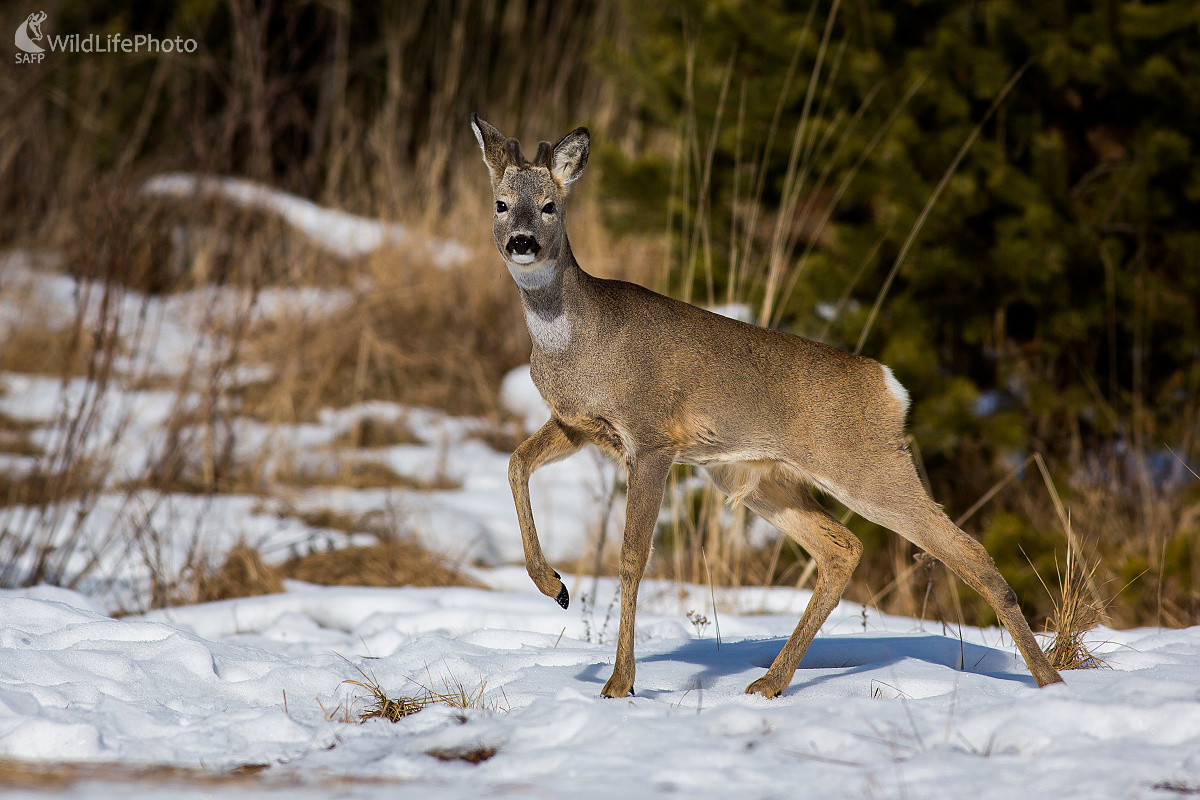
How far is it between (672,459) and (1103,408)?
4.36m

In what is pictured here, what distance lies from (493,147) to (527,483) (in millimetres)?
1169

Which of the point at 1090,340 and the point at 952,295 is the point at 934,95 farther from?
the point at 1090,340

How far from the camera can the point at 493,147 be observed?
372 centimetres

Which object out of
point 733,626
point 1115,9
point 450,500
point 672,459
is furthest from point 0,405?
point 1115,9

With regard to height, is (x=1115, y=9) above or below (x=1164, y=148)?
above

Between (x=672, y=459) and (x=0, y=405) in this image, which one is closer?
(x=672, y=459)

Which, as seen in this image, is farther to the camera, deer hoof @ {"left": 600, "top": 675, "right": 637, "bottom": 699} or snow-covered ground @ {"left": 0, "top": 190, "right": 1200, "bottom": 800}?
deer hoof @ {"left": 600, "top": 675, "right": 637, "bottom": 699}

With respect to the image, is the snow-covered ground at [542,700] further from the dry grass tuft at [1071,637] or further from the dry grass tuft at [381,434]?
the dry grass tuft at [381,434]

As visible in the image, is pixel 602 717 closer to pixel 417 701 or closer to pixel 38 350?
pixel 417 701

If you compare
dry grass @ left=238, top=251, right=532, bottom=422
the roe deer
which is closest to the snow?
dry grass @ left=238, top=251, right=532, bottom=422

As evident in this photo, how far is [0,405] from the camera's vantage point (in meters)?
8.77

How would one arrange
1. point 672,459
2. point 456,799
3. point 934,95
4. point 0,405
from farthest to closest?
point 0,405 → point 934,95 → point 672,459 → point 456,799

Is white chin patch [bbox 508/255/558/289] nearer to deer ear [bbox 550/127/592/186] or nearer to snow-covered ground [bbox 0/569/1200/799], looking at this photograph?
deer ear [bbox 550/127/592/186]

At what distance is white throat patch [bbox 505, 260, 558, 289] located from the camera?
140 inches
